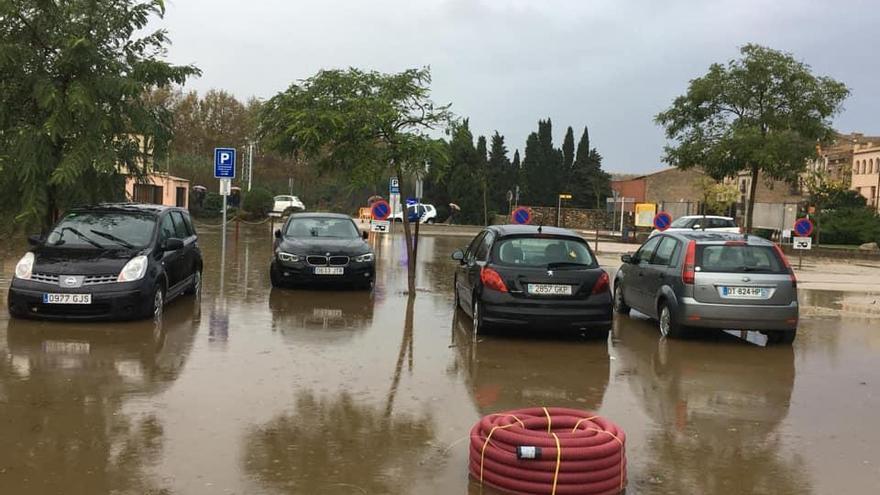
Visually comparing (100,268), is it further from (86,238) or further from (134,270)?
(86,238)

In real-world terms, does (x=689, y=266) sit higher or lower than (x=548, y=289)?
higher

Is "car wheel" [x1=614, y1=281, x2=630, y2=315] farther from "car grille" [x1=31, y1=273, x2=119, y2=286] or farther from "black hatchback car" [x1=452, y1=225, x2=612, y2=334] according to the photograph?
"car grille" [x1=31, y1=273, x2=119, y2=286]

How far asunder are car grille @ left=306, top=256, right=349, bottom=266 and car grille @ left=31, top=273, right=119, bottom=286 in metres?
4.29

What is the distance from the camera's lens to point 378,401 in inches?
265

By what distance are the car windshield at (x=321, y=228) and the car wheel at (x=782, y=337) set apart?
7.78 meters

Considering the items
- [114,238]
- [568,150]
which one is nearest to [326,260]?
[114,238]

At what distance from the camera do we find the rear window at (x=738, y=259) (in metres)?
9.80

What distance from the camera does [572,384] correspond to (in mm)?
7676

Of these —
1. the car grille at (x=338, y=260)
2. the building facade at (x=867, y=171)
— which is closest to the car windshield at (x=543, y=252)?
the car grille at (x=338, y=260)

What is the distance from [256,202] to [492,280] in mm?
34127

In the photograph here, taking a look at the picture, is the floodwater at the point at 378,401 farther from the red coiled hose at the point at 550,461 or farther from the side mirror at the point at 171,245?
the side mirror at the point at 171,245

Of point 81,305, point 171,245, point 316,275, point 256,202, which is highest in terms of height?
point 256,202

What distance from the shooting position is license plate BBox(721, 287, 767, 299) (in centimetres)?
964

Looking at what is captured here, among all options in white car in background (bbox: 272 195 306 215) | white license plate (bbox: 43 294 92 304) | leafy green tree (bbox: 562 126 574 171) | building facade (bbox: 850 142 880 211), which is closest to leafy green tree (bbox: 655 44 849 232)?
white license plate (bbox: 43 294 92 304)
